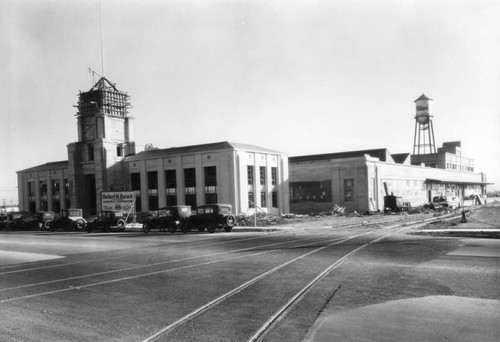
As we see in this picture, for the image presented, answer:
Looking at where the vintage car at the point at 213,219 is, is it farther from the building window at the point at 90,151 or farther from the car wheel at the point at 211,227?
the building window at the point at 90,151

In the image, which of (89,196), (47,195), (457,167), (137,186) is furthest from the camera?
(457,167)

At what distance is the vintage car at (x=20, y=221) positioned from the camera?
136 ft

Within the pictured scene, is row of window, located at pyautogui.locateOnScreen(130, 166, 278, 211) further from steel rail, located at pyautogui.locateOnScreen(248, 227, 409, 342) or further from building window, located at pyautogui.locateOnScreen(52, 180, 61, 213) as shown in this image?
steel rail, located at pyautogui.locateOnScreen(248, 227, 409, 342)

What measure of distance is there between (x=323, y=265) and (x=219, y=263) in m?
3.45

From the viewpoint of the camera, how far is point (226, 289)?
32.6 ft

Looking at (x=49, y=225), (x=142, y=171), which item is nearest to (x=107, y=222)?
(x=49, y=225)

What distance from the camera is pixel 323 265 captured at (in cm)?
1284

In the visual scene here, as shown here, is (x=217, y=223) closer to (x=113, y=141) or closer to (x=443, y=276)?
(x=443, y=276)

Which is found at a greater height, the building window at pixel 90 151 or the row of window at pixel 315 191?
the building window at pixel 90 151

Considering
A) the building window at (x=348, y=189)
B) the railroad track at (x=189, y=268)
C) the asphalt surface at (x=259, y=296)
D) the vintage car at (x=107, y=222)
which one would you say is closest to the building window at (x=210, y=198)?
the vintage car at (x=107, y=222)

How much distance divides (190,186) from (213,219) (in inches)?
874

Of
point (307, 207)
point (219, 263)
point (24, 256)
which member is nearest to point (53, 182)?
point (307, 207)

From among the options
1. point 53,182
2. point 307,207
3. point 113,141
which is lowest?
point 307,207

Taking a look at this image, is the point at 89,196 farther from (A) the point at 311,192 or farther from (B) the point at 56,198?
(A) the point at 311,192
